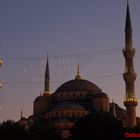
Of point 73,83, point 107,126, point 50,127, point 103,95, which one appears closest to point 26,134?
point 50,127

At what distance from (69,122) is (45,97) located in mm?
13421

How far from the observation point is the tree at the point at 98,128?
5975 centimetres

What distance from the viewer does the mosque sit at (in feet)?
→ 252

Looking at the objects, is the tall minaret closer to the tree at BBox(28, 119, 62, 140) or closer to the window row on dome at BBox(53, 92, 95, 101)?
the tree at BBox(28, 119, 62, 140)

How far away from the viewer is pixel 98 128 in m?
60.6

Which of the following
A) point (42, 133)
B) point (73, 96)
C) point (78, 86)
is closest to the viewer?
point (42, 133)

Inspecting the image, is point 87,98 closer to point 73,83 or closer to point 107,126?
point 73,83

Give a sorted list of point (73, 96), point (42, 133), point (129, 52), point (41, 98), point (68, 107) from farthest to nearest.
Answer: point (41, 98), point (73, 96), point (68, 107), point (129, 52), point (42, 133)

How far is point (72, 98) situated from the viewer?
96250 millimetres

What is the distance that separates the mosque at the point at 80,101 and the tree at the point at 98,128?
14.5 metres

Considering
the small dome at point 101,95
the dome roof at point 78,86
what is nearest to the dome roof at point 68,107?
the small dome at point 101,95

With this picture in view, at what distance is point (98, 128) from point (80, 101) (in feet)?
114

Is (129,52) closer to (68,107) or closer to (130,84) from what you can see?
(130,84)

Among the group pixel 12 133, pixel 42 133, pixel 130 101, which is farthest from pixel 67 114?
pixel 12 133
